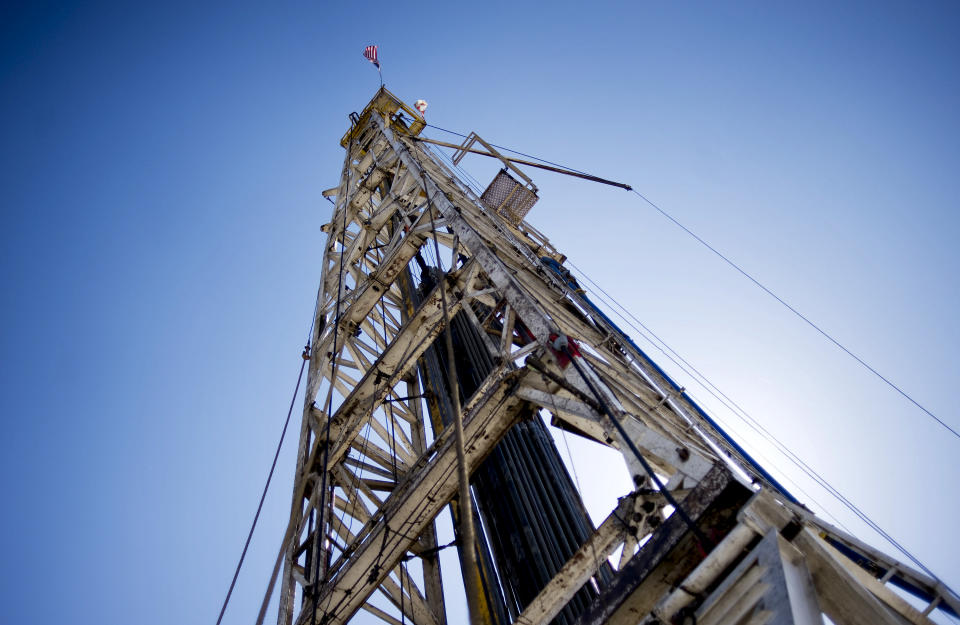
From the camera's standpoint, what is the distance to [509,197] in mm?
11289

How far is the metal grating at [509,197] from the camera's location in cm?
1128

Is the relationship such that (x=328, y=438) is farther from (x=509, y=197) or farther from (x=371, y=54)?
(x=371, y=54)

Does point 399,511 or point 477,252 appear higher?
point 477,252

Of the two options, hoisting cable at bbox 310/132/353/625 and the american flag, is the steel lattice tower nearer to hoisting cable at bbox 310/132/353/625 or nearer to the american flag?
hoisting cable at bbox 310/132/353/625

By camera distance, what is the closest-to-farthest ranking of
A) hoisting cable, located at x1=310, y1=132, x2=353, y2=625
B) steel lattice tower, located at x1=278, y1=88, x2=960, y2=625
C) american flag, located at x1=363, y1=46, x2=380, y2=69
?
steel lattice tower, located at x1=278, y1=88, x2=960, y2=625 < hoisting cable, located at x1=310, y1=132, x2=353, y2=625 < american flag, located at x1=363, y1=46, x2=380, y2=69

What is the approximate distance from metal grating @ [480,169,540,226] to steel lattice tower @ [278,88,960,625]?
0.11 ft

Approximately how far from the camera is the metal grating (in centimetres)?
1128

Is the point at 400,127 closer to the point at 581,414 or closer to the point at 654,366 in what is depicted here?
the point at 654,366

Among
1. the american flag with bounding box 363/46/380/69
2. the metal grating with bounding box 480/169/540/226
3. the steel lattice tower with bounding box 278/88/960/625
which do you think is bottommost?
the steel lattice tower with bounding box 278/88/960/625

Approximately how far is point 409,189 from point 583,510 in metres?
5.41

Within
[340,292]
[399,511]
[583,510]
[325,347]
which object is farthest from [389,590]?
[340,292]

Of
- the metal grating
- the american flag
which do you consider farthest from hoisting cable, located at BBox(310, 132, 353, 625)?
the american flag

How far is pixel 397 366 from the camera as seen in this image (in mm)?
6695

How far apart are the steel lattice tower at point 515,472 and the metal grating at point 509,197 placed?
35 mm
